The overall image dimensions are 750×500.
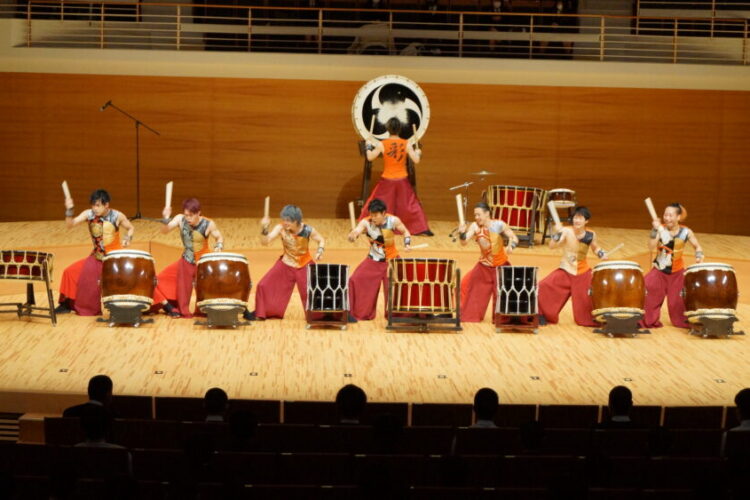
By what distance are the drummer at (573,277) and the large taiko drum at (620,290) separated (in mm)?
229

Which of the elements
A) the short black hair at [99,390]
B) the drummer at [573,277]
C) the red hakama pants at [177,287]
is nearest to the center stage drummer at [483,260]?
the drummer at [573,277]

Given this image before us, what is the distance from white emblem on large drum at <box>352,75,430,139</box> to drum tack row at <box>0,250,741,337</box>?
432cm

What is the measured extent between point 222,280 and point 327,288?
92cm

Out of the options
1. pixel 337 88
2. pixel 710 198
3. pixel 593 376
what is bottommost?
pixel 593 376

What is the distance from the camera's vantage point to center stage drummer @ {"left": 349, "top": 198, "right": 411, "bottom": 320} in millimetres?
9977

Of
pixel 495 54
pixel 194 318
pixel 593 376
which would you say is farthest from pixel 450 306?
pixel 495 54

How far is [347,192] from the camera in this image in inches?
619

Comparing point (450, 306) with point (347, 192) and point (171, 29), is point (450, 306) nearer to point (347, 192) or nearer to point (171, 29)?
point (347, 192)

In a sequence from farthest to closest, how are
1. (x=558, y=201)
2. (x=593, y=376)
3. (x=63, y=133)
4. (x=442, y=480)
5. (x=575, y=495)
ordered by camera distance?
1. (x=63, y=133)
2. (x=558, y=201)
3. (x=593, y=376)
4. (x=442, y=480)
5. (x=575, y=495)

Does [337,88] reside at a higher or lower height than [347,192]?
higher

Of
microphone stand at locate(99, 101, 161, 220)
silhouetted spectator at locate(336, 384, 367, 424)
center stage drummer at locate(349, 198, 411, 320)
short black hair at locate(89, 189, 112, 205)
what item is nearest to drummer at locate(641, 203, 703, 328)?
center stage drummer at locate(349, 198, 411, 320)

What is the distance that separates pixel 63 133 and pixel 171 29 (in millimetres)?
2125

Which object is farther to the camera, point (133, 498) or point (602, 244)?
point (602, 244)

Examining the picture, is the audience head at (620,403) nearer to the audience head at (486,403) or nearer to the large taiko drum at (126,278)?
the audience head at (486,403)
